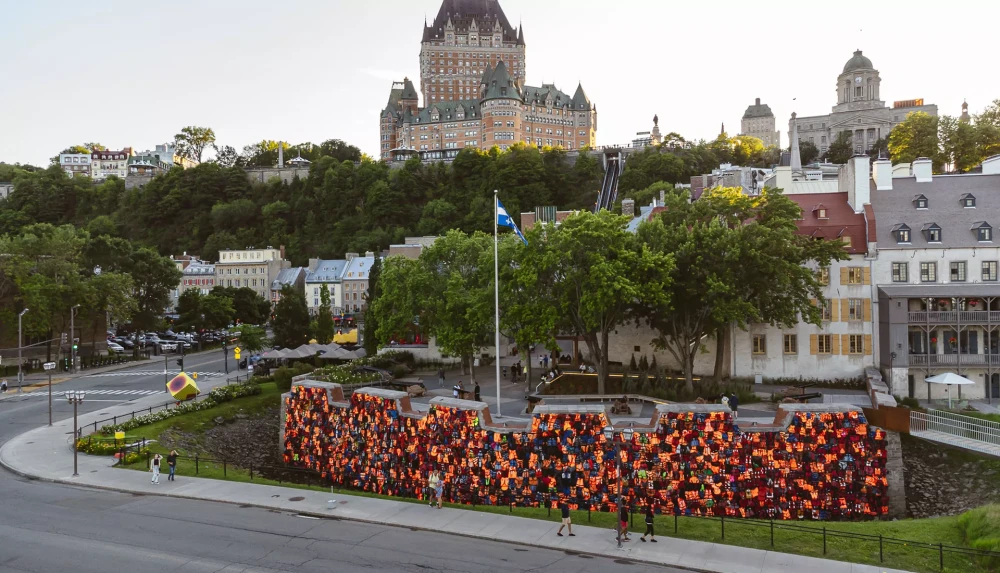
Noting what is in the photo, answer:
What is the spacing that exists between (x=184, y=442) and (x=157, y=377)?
76.6ft

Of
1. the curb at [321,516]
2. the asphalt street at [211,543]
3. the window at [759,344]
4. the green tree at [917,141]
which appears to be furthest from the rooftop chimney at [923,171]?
the green tree at [917,141]

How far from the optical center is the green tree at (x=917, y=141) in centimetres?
9344

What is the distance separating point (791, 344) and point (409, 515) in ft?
102

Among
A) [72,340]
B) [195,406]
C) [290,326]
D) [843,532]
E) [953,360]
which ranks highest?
[290,326]

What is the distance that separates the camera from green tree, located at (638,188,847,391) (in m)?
43.2

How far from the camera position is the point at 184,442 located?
38562mm

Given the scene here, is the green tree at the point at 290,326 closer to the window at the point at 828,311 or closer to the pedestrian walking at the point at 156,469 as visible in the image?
the pedestrian walking at the point at 156,469

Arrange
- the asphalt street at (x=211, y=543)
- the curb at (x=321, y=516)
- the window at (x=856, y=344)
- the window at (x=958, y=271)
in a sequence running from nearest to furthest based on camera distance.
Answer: the asphalt street at (x=211, y=543) → the curb at (x=321, y=516) → the window at (x=958, y=271) → the window at (x=856, y=344)

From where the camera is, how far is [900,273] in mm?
47125

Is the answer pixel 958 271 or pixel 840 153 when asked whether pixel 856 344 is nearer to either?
pixel 958 271

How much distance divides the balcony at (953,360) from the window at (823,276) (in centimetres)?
649

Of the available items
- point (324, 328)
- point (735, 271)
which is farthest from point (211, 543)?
point (324, 328)

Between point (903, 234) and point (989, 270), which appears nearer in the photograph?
point (989, 270)

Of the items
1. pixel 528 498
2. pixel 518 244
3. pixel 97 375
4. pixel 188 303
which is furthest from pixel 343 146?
pixel 528 498
